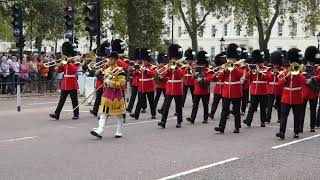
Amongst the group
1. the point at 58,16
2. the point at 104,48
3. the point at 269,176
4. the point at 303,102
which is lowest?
the point at 269,176

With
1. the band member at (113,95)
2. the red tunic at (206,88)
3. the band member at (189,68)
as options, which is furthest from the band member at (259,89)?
the band member at (113,95)

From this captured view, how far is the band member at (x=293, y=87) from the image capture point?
12.8 meters

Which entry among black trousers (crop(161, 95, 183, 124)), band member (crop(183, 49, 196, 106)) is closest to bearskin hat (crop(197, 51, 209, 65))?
band member (crop(183, 49, 196, 106))

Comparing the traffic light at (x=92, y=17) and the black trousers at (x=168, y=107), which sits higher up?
the traffic light at (x=92, y=17)

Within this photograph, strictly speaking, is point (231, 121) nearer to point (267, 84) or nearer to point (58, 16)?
point (267, 84)

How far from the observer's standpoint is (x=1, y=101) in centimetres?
2195

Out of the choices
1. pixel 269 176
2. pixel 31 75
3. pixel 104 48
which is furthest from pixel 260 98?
pixel 31 75

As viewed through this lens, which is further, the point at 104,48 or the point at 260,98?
the point at 104,48

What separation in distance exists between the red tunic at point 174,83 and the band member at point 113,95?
2148 millimetres

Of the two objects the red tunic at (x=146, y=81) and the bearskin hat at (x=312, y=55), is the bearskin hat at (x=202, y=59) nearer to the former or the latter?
the red tunic at (x=146, y=81)

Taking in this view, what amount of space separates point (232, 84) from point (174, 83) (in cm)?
164

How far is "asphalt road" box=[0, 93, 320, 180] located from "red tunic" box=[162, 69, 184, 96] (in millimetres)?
846

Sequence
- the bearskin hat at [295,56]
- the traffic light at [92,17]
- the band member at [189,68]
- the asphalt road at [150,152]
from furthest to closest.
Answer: the traffic light at [92,17]
the band member at [189,68]
the bearskin hat at [295,56]
the asphalt road at [150,152]

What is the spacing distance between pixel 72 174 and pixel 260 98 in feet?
25.5
